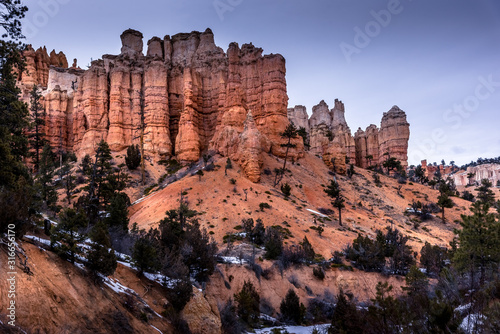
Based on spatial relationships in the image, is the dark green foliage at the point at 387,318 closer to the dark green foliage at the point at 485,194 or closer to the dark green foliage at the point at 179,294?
the dark green foliage at the point at 179,294

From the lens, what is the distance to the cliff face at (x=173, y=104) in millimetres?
52031

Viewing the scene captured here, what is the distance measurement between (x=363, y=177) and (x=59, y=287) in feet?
183

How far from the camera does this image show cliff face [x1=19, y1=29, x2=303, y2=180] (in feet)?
171

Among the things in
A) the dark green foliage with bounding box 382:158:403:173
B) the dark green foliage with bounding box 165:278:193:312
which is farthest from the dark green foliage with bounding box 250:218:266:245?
the dark green foliage with bounding box 382:158:403:173

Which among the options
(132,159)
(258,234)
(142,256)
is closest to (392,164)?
(258,234)

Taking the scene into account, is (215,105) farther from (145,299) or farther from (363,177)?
(145,299)

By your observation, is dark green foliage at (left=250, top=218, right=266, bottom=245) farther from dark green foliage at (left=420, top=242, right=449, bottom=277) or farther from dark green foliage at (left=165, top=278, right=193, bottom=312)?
dark green foliage at (left=165, top=278, right=193, bottom=312)

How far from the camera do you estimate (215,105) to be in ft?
187

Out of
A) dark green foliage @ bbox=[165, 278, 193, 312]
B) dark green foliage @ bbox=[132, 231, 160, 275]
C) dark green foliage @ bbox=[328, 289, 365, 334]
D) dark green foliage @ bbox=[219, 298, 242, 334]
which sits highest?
dark green foliage @ bbox=[132, 231, 160, 275]

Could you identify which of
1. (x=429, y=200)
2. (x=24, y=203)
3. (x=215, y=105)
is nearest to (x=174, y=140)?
(x=215, y=105)

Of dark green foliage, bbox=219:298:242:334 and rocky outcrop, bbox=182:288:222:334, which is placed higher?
rocky outcrop, bbox=182:288:222:334
